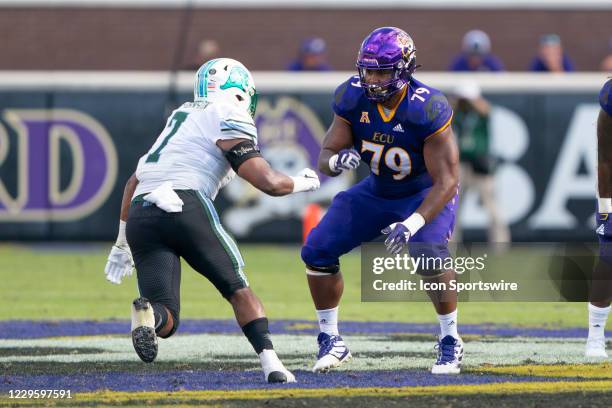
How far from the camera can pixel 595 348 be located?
25.6 ft

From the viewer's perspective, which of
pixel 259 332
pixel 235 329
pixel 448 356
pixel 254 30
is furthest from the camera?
pixel 254 30

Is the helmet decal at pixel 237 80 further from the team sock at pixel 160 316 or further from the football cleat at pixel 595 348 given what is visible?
the football cleat at pixel 595 348

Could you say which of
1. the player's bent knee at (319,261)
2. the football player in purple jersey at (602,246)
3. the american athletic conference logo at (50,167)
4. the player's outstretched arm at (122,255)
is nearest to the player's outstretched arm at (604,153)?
the football player in purple jersey at (602,246)

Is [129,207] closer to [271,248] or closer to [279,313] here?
[279,313]

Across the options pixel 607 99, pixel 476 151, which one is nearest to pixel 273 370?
pixel 607 99

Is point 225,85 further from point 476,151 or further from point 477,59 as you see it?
point 477,59

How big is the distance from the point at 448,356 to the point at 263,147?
8.94 m

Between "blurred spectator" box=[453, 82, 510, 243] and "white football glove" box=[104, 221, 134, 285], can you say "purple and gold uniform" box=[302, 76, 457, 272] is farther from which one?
"blurred spectator" box=[453, 82, 510, 243]

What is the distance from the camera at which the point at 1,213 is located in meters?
15.8

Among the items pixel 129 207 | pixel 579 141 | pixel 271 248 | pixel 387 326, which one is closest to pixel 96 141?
pixel 271 248

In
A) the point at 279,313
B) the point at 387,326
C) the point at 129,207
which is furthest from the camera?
the point at 279,313

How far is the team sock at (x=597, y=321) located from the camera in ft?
25.7

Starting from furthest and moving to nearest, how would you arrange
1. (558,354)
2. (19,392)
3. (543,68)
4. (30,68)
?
(30,68) → (543,68) → (558,354) → (19,392)

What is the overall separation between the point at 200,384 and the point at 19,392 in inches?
35.1
